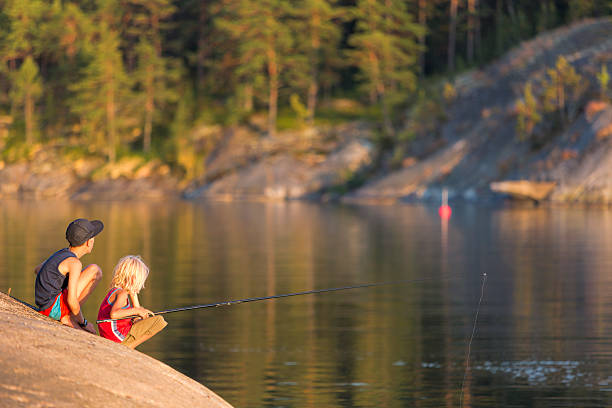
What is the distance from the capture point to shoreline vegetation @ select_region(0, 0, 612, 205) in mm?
74250

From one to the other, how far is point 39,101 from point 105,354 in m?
107

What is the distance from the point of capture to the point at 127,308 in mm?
10453

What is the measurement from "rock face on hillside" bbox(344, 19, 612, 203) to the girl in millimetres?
56527

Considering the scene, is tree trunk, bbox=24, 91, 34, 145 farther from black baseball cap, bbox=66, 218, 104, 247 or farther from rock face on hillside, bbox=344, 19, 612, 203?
black baseball cap, bbox=66, 218, 104, 247

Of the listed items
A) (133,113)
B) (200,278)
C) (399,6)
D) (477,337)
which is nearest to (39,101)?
(133,113)

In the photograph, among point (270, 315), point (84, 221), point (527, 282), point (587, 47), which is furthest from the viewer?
point (587, 47)

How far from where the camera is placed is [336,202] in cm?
8131

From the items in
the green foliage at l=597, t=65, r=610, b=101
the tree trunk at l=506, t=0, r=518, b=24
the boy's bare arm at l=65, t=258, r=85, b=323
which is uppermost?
the tree trunk at l=506, t=0, r=518, b=24

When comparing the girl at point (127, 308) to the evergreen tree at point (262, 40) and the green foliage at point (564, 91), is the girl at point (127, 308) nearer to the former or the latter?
the green foliage at point (564, 91)

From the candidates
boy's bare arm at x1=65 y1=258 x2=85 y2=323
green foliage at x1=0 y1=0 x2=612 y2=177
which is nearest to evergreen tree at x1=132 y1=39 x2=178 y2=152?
green foliage at x1=0 y1=0 x2=612 y2=177

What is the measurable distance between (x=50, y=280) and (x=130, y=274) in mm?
745

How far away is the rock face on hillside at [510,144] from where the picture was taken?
216 feet

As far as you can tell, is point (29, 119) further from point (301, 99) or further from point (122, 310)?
point (122, 310)

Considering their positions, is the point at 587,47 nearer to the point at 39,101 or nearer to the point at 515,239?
the point at 515,239
